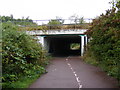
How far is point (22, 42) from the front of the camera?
888 cm

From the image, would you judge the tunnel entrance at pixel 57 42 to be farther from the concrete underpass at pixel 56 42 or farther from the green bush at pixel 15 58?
the green bush at pixel 15 58

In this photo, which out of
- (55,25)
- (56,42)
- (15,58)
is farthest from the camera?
(56,42)

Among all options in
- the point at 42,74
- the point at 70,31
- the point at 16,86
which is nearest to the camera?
the point at 16,86

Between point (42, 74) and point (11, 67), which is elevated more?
point (11, 67)

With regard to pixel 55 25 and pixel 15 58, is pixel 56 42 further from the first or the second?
pixel 15 58

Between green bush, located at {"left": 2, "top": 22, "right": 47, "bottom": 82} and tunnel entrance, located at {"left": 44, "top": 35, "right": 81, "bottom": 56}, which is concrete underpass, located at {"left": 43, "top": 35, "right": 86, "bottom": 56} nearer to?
tunnel entrance, located at {"left": 44, "top": 35, "right": 81, "bottom": 56}

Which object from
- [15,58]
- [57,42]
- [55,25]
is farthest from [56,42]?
[15,58]

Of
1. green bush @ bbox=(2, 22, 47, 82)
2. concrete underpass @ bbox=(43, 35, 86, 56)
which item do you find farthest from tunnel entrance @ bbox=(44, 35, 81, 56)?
green bush @ bbox=(2, 22, 47, 82)

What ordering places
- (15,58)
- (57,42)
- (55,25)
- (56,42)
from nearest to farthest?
1. (15,58)
2. (55,25)
3. (56,42)
4. (57,42)

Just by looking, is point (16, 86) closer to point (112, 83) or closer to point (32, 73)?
point (32, 73)

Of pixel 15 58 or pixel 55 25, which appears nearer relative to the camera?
pixel 15 58

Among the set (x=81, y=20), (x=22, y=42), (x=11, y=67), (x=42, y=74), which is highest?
(x=81, y=20)

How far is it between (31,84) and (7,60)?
1.80m

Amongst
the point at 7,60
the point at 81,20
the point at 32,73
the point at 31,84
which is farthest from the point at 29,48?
the point at 81,20
